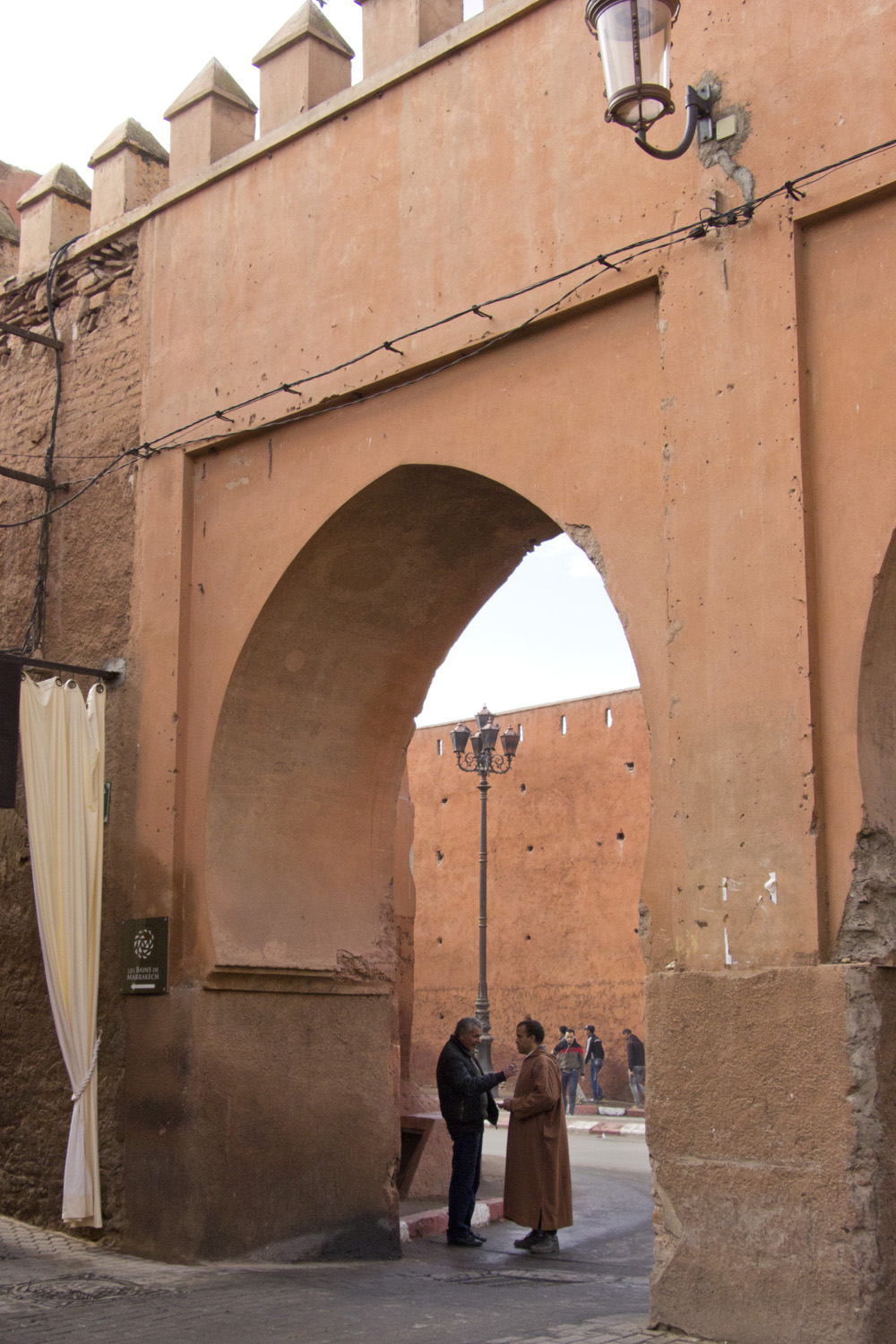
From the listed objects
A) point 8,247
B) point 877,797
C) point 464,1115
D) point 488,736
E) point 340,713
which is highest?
point 8,247

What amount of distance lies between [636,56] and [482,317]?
5.67 ft

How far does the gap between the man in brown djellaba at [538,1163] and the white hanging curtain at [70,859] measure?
2212 millimetres

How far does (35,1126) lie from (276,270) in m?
4.72

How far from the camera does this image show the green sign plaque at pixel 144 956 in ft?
23.3

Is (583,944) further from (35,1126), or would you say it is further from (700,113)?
(700,113)

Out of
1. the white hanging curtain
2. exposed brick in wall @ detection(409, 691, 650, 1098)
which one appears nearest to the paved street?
the white hanging curtain

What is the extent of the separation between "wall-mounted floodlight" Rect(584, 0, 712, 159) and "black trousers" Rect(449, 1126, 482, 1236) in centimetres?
528

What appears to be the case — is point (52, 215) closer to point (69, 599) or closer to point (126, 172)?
point (126, 172)

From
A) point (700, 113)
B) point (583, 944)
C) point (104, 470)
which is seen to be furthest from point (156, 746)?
point (583, 944)

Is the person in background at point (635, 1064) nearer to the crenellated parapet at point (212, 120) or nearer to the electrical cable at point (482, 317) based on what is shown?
the electrical cable at point (482, 317)

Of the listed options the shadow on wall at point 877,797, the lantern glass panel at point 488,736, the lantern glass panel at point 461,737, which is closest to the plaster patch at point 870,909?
the shadow on wall at point 877,797

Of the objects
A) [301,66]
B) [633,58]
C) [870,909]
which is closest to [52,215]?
[301,66]

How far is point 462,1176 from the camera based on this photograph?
7.80 m

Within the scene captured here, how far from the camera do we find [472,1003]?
24.0m
